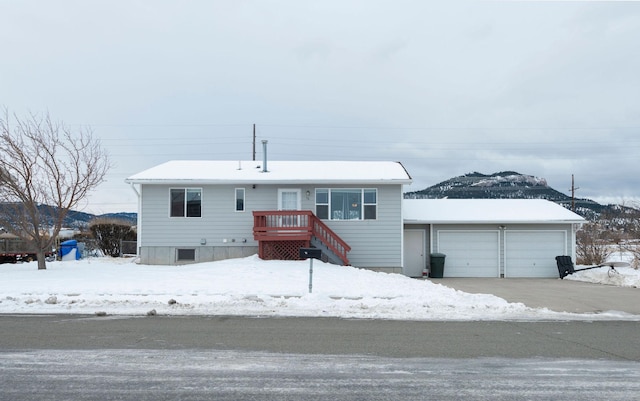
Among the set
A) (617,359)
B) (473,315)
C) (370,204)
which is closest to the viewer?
(617,359)

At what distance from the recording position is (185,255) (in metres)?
21.4

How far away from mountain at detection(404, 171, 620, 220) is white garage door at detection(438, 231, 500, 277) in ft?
42.3

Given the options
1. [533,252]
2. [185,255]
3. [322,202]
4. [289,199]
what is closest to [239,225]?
[289,199]

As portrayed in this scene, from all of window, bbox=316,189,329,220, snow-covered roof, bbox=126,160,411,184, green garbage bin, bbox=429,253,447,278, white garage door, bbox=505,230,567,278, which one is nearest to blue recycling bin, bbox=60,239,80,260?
snow-covered roof, bbox=126,160,411,184

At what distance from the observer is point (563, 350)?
7.93m

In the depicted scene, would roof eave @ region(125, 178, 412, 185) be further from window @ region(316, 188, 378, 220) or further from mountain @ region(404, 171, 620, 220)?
mountain @ region(404, 171, 620, 220)

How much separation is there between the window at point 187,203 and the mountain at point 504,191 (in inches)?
691

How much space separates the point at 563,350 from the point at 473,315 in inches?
135

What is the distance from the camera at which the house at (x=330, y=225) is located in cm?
2044

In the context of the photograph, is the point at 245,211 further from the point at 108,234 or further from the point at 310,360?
the point at 310,360

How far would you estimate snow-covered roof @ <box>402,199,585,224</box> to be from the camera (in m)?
22.0

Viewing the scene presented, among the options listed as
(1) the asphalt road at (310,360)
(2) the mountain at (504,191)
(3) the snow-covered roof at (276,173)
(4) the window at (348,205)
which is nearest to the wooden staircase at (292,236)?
(4) the window at (348,205)

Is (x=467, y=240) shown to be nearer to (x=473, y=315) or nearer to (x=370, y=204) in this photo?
(x=370, y=204)

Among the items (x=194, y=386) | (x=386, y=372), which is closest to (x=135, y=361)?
(x=194, y=386)
